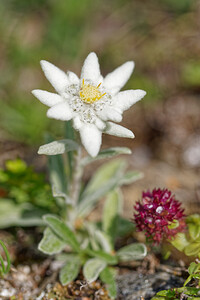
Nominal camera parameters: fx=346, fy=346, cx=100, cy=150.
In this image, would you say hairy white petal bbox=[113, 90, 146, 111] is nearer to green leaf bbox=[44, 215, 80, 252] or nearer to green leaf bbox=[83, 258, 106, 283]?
green leaf bbox=[44, 215, 80, 252]

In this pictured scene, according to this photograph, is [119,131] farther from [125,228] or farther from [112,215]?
[125,228]

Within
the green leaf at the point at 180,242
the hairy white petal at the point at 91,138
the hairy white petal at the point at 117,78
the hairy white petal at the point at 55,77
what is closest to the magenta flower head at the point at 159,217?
the green leaf at the point at 180,242

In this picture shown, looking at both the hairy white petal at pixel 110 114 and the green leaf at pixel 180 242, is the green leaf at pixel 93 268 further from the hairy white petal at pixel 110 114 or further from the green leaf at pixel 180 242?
the hairy white petal at pixel 110 114

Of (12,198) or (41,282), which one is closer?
(41,282)

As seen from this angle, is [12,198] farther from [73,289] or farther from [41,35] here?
[41,35]

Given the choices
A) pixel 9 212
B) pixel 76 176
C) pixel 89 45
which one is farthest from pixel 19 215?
pixel 89 45

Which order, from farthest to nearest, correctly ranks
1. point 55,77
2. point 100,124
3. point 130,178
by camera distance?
point 130,178, point 55,77, point 100,124

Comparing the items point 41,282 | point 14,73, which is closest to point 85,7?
point 14,73
